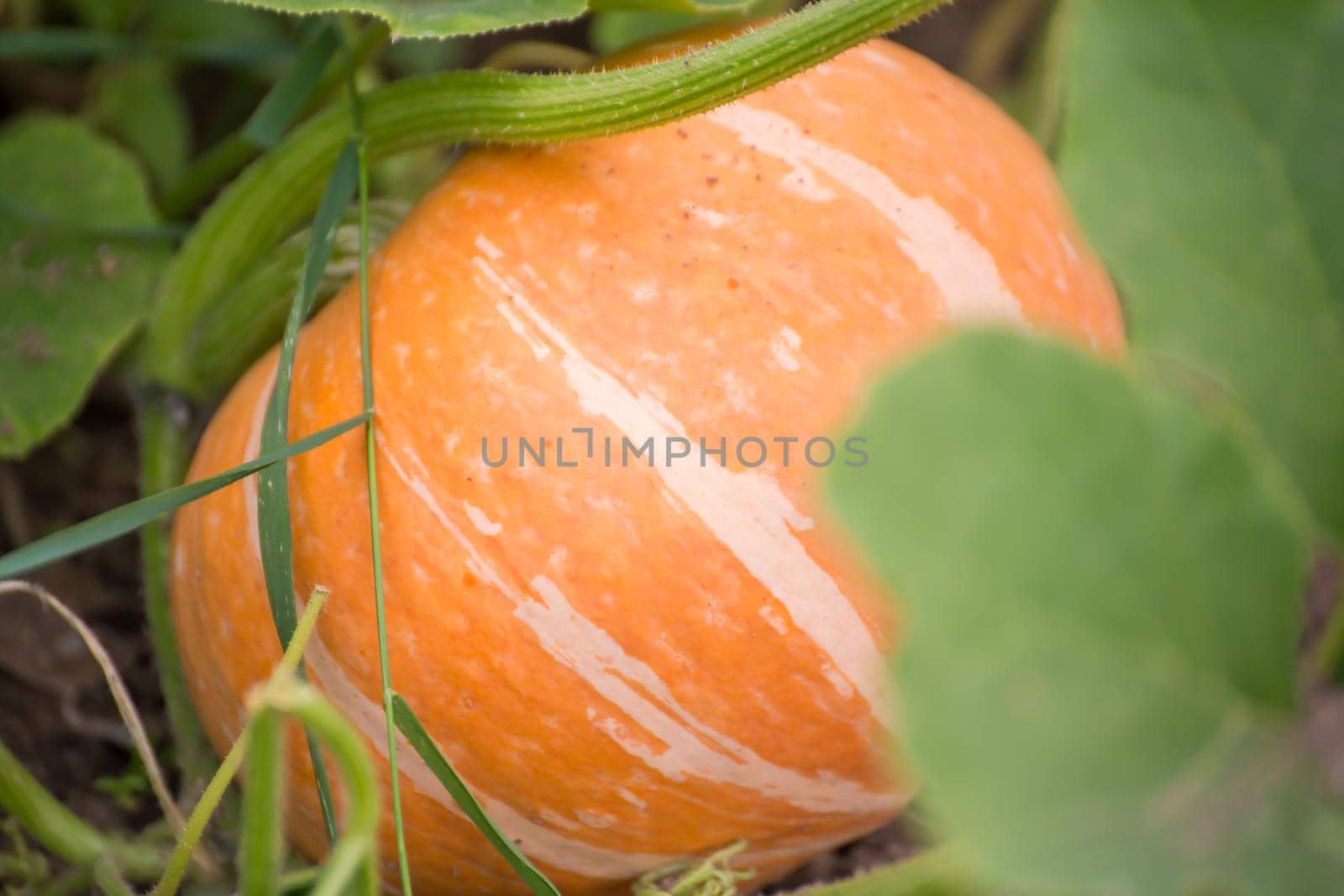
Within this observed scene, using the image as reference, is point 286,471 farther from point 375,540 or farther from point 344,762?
point 344,762

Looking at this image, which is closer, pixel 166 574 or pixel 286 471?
pixel 286 471

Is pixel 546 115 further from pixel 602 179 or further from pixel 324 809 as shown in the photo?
pixel 324 809

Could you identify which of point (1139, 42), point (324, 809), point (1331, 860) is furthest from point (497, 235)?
point (1331, 860)

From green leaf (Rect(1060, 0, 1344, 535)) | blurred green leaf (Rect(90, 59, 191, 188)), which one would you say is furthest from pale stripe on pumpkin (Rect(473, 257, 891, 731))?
blurred green leaf (Rect(90, 59, 191, 188))

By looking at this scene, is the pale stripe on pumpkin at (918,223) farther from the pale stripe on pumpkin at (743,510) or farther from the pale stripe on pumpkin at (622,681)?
the pale stripe on pumpkin at (622,681)

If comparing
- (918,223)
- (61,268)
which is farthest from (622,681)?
(61,268)

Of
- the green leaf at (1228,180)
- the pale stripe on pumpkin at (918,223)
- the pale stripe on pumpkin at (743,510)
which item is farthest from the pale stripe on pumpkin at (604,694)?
the green leaf at (1228,180)
